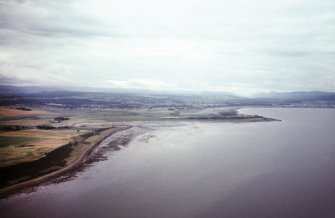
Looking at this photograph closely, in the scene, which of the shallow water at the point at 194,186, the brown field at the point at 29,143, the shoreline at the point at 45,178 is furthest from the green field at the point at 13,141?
the shallow water at the point at 194,186

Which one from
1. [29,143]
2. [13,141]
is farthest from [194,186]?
[13,141]

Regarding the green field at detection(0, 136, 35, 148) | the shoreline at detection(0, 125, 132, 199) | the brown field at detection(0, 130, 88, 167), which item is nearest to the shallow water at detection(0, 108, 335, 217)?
the shoreline at detection(0, 125, 132, 199)

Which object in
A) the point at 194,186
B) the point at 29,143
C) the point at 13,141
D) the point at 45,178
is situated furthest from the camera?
the point at 13,141

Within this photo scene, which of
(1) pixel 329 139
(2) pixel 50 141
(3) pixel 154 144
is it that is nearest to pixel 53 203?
(2) pixel 50 141

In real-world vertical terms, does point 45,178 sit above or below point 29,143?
below

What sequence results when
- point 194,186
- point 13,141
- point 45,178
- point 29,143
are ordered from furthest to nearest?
point 13,141, point 29,143, point 45,178, point 194,186

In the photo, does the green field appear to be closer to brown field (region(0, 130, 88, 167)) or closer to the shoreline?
brown field (region(0, 130, 88, 167))

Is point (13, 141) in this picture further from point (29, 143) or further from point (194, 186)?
point (194, 186)

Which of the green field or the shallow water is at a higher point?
the green field
